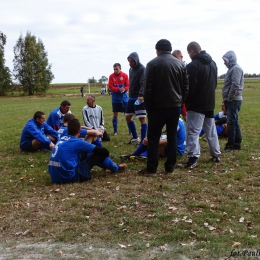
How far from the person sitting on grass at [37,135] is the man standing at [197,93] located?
3.55 m

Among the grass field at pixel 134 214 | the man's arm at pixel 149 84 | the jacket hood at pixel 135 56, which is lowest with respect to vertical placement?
the grass field at pixel 134 214

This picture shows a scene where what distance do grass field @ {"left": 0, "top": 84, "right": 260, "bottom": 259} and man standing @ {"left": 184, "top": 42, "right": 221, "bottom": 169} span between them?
58 centimetres

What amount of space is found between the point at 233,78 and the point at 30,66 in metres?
68.9

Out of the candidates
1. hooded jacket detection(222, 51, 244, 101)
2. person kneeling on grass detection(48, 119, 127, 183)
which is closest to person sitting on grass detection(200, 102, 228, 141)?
hooded jacket detection(222, 51, 244, 101)

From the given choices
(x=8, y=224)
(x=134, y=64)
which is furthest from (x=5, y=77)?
(x=8, y=224)

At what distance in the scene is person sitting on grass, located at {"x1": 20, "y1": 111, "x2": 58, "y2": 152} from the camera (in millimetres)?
9133

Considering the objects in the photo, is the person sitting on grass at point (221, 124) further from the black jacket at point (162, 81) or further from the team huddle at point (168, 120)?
the black jacket at point (162, 81)

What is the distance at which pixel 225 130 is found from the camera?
35.6ft

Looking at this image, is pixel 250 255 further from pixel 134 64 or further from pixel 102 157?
pixel 134 64

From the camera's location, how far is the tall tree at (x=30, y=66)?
72.3 meters

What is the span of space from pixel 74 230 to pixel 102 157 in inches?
86.0

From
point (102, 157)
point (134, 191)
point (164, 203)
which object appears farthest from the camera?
point (102, 157)

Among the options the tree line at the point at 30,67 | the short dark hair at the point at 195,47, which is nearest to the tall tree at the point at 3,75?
the tree line at the point at 30,67

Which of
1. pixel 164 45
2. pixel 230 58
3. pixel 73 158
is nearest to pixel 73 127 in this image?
pixel 73 158
